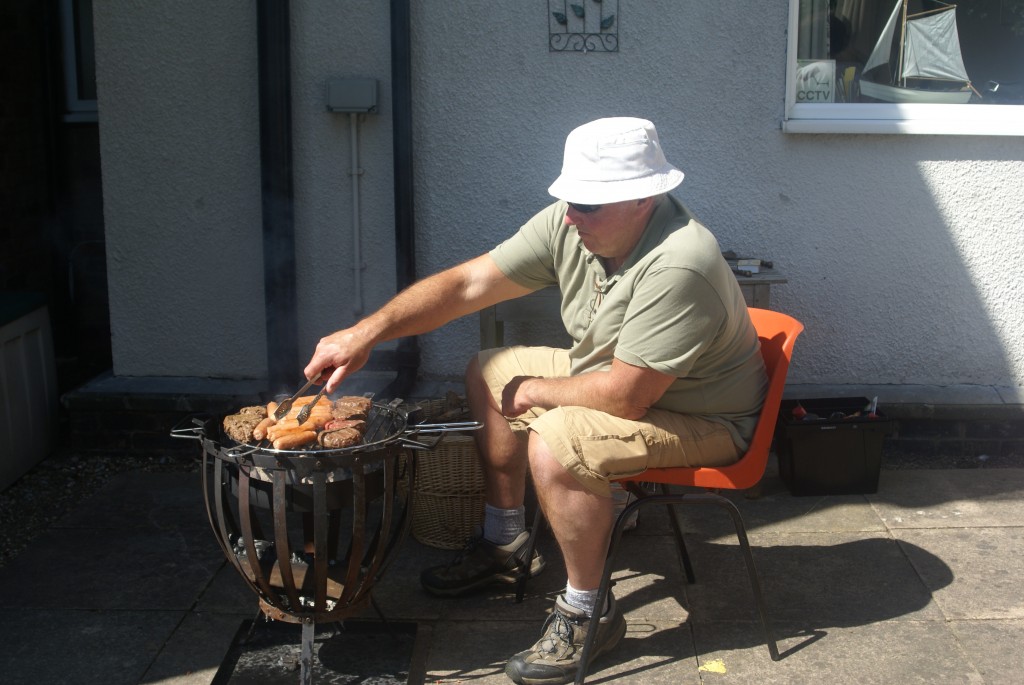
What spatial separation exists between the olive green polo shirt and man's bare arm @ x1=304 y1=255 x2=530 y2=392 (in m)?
0.08

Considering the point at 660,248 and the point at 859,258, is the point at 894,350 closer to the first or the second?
the point at 859,258

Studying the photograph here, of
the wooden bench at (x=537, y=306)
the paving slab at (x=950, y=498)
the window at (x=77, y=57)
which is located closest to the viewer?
the paving slab at (x=950, y=498)

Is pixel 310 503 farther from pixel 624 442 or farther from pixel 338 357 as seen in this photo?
pixel 624 442

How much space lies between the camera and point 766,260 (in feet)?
17.3

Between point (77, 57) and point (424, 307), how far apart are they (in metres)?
4.03

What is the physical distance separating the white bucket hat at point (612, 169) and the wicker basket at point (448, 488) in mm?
1235

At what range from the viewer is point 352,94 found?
5.09 metres

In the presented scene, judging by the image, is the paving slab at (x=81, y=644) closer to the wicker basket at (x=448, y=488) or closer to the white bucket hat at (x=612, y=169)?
the wicker basket at (x=448, y=488)

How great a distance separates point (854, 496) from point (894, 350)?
92 cm

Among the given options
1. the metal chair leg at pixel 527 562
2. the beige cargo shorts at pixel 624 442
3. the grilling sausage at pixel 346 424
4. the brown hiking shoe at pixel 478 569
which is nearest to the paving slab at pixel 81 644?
the brown hiking shoe at pixel 478 569

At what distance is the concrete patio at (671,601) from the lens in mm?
3551

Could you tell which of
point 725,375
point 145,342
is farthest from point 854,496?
point 145,342

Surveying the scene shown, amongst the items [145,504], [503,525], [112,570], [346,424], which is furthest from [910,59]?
[112,570]

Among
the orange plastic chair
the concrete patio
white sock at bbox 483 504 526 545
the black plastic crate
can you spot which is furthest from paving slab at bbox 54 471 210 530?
the black plastic crate
